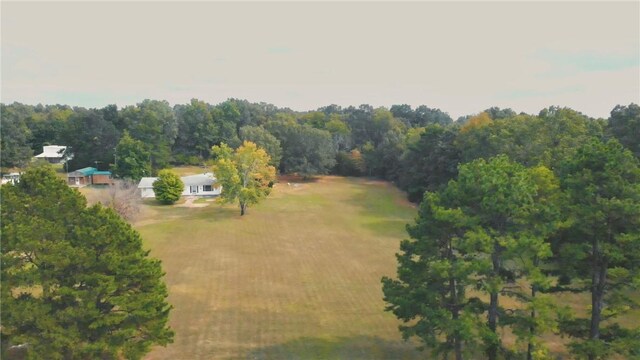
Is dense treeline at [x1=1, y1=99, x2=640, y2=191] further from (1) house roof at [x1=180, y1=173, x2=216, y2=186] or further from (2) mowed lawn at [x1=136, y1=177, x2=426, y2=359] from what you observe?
(2) mowed lawn at [x1=136, y1=177, x2=426, y2=359]

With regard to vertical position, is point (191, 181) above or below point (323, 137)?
below

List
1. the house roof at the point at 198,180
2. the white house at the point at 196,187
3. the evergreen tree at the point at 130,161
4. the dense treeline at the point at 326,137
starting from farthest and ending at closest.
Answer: the evergreen tree at the point at 130,161, the house roof at the point at 198,180, the white house at the point at 196,187, the dense treeline at the point at 326,137

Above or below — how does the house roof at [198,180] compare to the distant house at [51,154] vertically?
below

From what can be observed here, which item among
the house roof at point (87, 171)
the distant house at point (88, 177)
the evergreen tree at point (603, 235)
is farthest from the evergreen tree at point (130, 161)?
the evergreen tree at point (603, 235)

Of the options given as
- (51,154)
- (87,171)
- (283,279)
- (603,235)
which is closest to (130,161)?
(87,171)

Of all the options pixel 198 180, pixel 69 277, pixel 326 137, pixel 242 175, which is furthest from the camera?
pixel 326 137

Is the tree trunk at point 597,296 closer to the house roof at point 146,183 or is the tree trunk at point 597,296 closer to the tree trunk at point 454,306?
the tree trunk at point 454,306

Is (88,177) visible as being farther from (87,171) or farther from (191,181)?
(191,181)
